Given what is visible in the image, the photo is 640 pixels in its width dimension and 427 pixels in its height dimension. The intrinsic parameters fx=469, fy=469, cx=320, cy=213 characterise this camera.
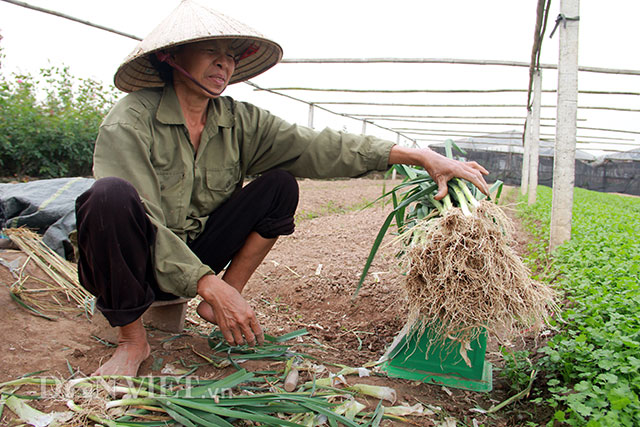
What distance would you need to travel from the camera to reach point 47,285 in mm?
2180

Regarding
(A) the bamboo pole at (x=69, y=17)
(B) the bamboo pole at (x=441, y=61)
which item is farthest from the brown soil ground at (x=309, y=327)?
(B) the bamboo pole at (x=441, y=61)

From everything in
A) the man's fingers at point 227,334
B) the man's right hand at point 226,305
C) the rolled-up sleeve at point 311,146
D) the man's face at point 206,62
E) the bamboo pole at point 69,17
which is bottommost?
the man's fingers at point 227,334

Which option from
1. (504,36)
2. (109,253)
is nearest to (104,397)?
(109,253)

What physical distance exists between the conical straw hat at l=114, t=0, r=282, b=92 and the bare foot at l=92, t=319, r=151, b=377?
3.03ft

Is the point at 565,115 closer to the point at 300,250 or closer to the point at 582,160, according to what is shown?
the point at 300,250

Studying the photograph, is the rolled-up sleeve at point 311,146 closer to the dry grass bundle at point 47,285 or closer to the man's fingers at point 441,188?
the man's fingers at point 441,188

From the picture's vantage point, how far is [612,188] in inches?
827

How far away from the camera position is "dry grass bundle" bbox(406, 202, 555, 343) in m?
1.46

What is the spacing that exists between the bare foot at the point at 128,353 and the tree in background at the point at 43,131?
16.9ft

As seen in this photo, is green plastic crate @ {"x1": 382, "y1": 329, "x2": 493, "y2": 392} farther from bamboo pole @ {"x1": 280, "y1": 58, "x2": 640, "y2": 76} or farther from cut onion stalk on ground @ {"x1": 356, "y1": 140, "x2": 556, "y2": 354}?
bamboo pole @ {"x1": 280, "y1": 58, "x2": 640, "y2": 76}

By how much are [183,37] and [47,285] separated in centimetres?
137

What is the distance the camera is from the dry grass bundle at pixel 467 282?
1.46 m

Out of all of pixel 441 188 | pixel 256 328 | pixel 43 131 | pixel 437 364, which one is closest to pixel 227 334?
pixel 256 328

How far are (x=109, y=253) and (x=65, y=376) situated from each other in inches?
16.7
